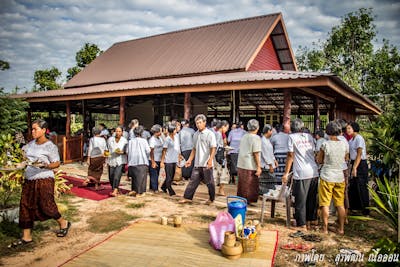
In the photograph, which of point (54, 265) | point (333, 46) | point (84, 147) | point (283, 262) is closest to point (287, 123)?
point (283, 262)

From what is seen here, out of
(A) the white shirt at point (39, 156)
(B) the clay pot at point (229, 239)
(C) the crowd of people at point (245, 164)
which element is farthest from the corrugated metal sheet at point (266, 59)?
(B) the clay pot at point (229, 239)

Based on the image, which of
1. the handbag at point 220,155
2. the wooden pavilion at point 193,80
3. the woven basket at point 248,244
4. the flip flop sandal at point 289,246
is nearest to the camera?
the woven basket at point 248,244

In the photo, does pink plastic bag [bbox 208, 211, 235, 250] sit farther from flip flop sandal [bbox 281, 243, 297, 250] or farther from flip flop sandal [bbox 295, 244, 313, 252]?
flip flop sandal [bbox 295, 244, 313, 252]

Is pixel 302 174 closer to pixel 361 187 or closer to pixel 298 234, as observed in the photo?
pixel 298 234

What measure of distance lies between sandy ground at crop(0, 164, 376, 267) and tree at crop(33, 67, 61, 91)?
2223 centimetres

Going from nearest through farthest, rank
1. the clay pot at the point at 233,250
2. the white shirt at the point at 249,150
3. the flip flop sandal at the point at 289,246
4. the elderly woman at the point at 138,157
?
the clay pot at the point at 233,250 → the flip flop sandal at the point at 289,246 → the white shirt at the point at 249,150 → the elderly woman at the point at 138,157

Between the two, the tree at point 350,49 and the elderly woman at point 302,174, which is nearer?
the elderly woman at point 302,174

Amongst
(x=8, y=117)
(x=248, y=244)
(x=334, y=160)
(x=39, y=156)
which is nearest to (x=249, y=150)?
(x=334, y=160)

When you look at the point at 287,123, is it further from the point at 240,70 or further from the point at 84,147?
the point at 84,147

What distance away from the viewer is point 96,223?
16.0ft

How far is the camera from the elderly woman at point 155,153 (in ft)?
22.6

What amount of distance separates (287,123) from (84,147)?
879cm

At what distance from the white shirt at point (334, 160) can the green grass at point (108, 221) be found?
328 cm

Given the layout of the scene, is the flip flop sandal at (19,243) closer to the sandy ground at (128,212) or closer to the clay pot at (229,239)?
the sandy ground at (128,212)
